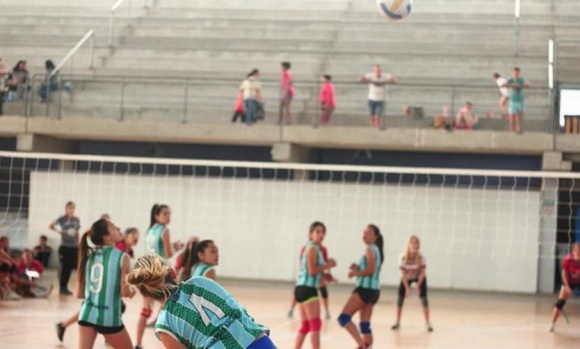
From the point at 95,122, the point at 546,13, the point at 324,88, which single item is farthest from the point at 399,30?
the point at 95,122

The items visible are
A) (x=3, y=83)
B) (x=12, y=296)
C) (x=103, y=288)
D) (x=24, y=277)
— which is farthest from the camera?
(x=3, y=83)

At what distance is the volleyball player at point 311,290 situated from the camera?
37.7 ft

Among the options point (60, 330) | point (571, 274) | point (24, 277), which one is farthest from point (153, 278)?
point (24, 277)

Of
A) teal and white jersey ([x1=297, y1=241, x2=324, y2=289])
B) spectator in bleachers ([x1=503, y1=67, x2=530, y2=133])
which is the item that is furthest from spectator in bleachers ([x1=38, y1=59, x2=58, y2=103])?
teal and white jersey ([x1=297, y1=241, x2=324, y2=289])

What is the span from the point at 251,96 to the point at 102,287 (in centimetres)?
1479

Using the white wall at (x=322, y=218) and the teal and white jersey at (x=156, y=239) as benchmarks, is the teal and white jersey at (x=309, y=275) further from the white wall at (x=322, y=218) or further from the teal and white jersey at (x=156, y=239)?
the white wall at (x=322, y=218)

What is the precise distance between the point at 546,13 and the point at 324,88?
8.53 m

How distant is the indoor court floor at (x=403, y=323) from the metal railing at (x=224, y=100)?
14.6 feet

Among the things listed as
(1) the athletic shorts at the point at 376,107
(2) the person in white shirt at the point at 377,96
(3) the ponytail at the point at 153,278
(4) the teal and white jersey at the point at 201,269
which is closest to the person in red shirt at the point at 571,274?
(4) the teal and white jersey at the point at 201,269

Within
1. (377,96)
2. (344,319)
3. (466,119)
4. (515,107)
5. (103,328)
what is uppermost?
(377,96)

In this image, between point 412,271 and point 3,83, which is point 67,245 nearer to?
point 412,271

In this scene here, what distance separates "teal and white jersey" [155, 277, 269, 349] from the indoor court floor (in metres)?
7.85

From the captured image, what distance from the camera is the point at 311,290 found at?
11594 mm

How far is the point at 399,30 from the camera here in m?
29.2
